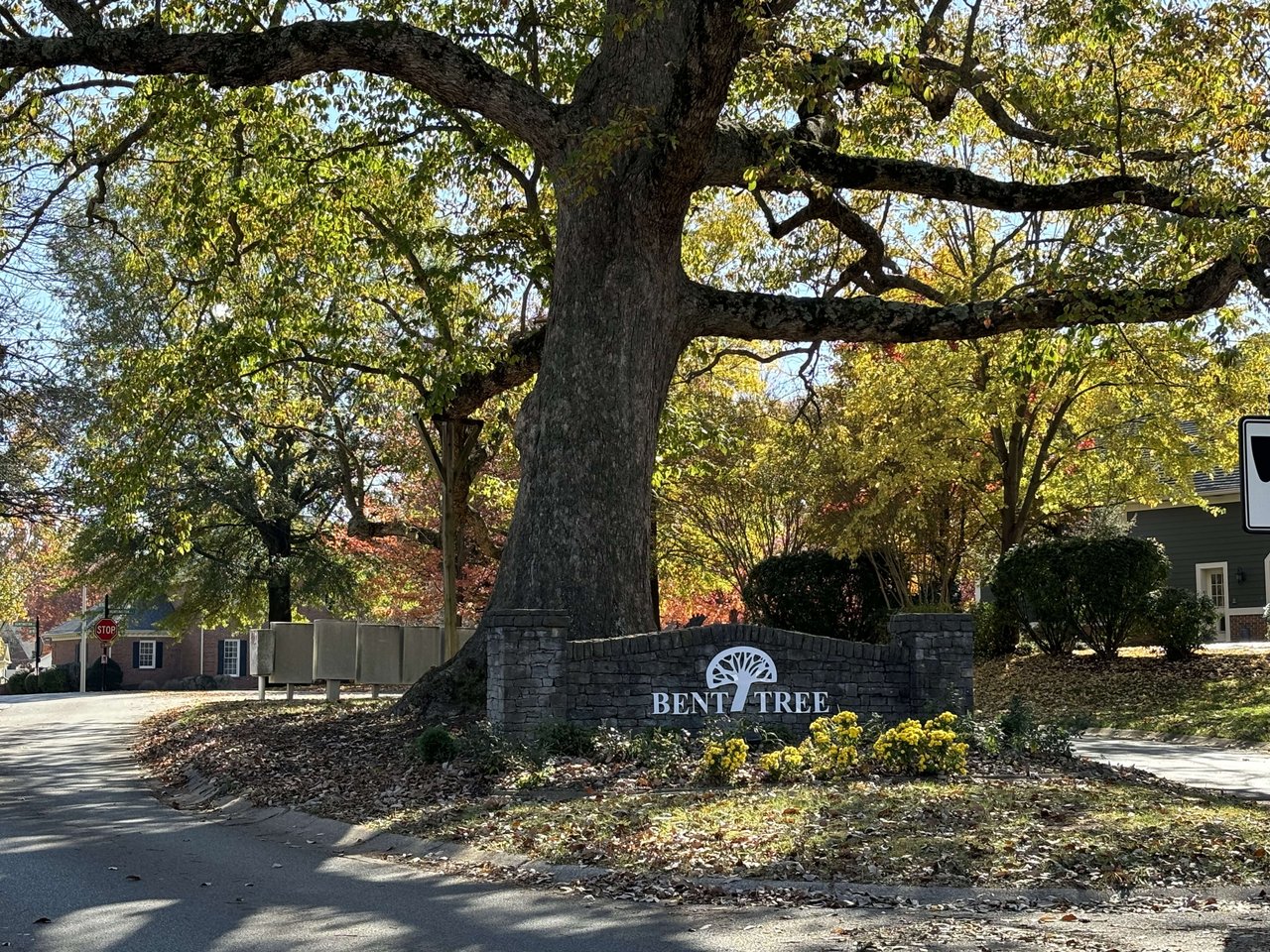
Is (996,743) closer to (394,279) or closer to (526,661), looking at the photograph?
(526,661)

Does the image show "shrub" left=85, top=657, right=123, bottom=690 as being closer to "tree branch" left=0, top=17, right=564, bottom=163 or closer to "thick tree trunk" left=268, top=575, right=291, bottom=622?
"thick tree trunk" left=268, top=575, right=291, bottom=622

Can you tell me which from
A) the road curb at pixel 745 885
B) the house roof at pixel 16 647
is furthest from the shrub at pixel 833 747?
the house roof at pixel 16 647

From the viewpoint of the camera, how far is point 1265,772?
14.5 m

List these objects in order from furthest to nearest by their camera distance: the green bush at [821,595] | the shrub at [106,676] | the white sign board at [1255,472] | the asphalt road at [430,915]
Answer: the shrub at [106,676] < the green bush at [821,595] < the asphalt road at [430,915] < the white sign board at [1255,472]

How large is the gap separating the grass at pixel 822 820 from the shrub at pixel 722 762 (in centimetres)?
23

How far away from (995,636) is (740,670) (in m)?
15.6

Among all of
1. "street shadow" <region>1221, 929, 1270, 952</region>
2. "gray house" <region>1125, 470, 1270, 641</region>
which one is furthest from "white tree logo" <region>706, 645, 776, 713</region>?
"gray house" <region>1125, 470, 1270, 641</region>

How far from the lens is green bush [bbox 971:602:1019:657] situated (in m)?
27.8

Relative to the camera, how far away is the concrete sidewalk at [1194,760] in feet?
43.8

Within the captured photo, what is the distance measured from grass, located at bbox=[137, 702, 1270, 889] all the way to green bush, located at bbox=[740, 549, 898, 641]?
48.8 feet

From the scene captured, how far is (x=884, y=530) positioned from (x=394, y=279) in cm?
1066

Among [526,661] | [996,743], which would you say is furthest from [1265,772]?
[526,661]

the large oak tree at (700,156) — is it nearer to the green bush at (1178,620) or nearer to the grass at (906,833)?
the grass at (906,833)

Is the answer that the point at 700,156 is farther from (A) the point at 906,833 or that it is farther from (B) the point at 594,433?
(A) the point at 906,833
